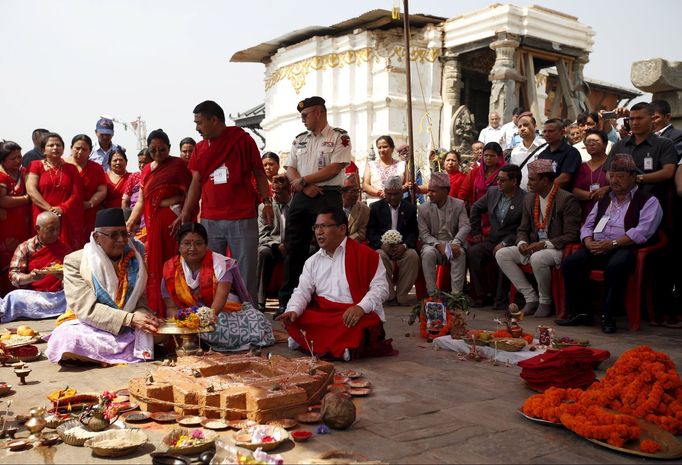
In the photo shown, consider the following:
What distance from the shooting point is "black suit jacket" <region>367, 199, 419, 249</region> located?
800 cm

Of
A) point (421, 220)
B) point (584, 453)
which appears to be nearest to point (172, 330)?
point (584, 453)

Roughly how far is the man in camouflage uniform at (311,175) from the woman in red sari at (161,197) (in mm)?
1133

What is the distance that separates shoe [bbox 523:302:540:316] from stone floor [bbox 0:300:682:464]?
1.48 m

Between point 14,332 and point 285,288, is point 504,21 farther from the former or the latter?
point 14,332

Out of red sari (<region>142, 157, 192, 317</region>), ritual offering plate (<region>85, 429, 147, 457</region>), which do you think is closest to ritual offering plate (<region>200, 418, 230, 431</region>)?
ritual offering plate (<region>85, 429, 147, 457</region>)

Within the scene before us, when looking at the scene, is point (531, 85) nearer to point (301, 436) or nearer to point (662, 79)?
point (662, 79)

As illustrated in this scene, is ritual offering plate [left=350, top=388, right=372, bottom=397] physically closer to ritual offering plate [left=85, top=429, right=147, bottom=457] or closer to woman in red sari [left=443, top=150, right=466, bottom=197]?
ritual offering plate [left=85, top=429, right=147, bottom=457]

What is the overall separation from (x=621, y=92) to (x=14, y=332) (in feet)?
72.2

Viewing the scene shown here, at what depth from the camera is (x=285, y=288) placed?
6.58 m

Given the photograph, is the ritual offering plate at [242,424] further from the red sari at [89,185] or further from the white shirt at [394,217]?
the red sari at [89,185]

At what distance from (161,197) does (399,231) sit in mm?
3029

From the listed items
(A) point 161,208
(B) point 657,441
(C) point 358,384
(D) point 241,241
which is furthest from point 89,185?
(B) point 657,441

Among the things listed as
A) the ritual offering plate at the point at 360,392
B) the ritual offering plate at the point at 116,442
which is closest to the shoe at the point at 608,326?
the ritual offering plate at the point at 360,392

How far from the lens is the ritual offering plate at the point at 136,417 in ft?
11.4
